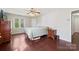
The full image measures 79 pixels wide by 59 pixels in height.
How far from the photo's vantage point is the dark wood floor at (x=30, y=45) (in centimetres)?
217

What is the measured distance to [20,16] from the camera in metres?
2.17

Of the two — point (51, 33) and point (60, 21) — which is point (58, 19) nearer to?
point (60, 21)

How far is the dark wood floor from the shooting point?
7.13ft

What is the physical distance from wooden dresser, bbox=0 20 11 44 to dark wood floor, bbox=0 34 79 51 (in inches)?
3.1

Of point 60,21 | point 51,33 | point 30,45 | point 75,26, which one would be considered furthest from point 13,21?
point 75,26

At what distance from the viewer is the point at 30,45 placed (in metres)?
2.19

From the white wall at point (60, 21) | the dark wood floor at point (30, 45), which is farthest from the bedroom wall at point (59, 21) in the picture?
the dark wood floor at point (30, 45)

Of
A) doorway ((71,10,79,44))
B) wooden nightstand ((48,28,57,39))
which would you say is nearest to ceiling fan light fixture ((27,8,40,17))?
wooden nightstand ((48,28,57,39))

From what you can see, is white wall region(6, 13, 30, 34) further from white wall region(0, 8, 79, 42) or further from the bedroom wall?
the bedroom wall

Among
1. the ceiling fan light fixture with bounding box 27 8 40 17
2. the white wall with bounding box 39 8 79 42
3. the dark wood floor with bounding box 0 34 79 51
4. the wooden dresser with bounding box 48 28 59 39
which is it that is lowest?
the dark wood floor with bounding box 0 34 79 51
